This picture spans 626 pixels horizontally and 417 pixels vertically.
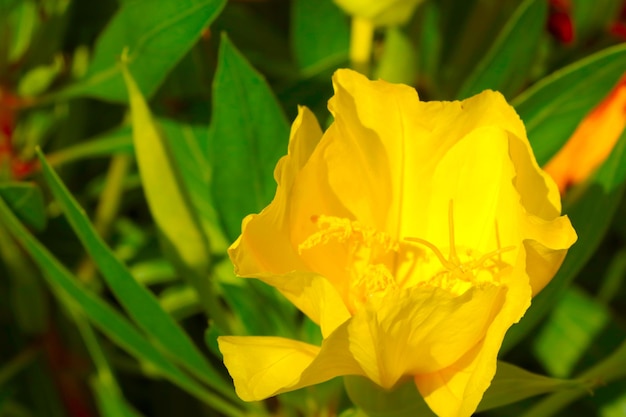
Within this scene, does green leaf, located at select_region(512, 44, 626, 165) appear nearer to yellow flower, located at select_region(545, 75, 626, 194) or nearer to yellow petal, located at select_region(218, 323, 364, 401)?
yellow flower, located at select_region(545, 75, 626, 194)

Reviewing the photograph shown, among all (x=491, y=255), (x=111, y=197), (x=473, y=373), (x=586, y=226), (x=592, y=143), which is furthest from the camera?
(x=111, y=197)

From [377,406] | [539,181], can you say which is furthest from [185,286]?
[539,181]

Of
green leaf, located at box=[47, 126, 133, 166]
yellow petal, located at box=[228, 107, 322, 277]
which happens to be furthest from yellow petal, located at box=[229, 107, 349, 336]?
green leaf, located at box=[47, 126, 133, 166]

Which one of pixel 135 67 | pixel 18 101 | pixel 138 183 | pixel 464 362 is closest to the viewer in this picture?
pixel 464 362

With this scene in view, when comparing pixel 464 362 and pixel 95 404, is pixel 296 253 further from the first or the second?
pixel 95 404

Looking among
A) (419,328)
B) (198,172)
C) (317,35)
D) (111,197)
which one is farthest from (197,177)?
(419,328)

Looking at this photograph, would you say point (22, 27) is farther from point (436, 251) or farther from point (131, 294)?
point (436, 251)

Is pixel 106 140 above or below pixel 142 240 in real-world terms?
above
